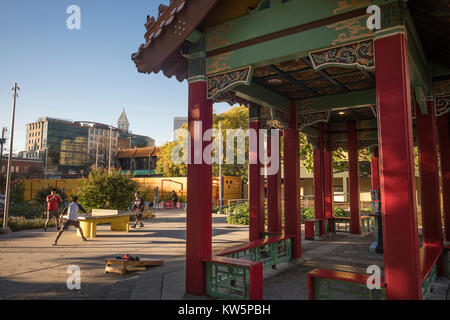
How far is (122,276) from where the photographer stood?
734 centimetres

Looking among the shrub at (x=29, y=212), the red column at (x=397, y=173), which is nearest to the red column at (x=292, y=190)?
the red column at (x=397, y=173)

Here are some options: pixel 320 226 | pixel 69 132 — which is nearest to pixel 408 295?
pixel 320 226

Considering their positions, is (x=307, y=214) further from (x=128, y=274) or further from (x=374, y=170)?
(x=128, y=274)

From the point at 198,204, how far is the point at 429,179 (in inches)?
210

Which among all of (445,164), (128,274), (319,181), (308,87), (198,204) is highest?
(308,87)

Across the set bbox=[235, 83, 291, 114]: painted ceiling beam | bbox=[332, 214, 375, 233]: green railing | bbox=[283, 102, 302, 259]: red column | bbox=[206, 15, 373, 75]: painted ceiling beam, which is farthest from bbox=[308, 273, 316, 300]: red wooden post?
bbox=[332, 214, 375, 233]: green railing

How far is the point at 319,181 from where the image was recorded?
14.7 metres

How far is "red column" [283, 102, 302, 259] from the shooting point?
8703 mm

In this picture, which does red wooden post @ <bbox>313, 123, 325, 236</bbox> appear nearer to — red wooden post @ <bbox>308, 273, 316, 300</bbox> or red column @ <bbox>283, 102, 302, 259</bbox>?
red column @ <bbox>283, 102, 302, 259</bbox>

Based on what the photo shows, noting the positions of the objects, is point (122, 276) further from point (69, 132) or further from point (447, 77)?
point (69, 132)

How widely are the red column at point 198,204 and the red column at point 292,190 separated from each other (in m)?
3.23

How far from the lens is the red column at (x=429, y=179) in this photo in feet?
23.7

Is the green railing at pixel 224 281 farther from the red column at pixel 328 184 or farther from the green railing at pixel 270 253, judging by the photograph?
the red column at pixel 328 184

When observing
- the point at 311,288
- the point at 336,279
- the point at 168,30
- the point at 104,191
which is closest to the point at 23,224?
the point at 104,191
